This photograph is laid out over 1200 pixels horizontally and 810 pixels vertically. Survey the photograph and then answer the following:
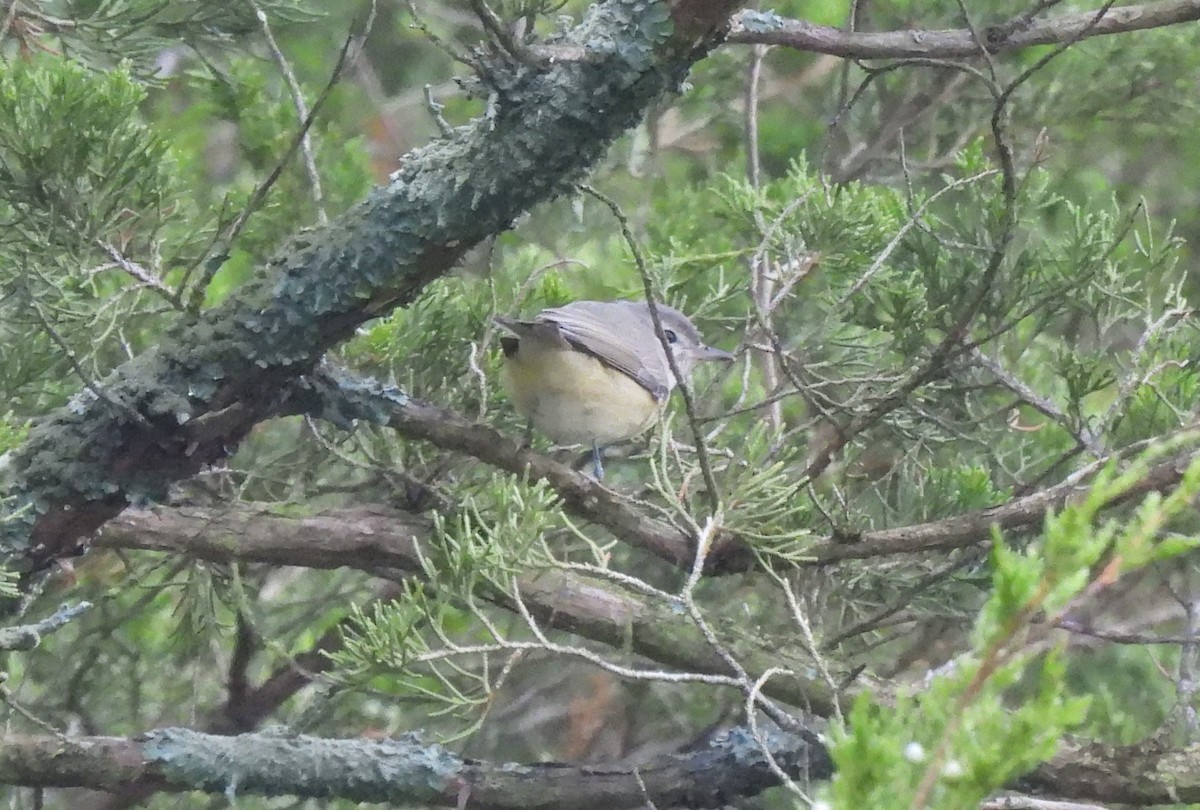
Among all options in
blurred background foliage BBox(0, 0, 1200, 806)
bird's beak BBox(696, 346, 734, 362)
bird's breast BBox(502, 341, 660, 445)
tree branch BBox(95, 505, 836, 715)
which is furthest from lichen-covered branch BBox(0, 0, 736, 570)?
bird's beak BBox(696, 346, 734, 362)

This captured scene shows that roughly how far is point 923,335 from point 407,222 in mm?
1045

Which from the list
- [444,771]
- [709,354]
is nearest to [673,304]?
[709,354]

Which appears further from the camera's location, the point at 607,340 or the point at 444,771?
the point at 607,340

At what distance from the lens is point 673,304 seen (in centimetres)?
265

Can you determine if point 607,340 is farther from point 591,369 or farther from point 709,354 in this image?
point 709,354

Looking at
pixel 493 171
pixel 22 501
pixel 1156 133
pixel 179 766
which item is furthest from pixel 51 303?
pixel 1156 133

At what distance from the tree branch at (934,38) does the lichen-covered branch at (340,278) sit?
266 millimetres

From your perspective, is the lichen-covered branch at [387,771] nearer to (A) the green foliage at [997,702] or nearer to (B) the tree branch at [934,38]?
(B) the tree branch at [934,38]

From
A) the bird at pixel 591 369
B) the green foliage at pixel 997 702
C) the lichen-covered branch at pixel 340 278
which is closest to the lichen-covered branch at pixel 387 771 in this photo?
the lichen-covered branch at pixel 340 278

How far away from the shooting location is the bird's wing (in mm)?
2750

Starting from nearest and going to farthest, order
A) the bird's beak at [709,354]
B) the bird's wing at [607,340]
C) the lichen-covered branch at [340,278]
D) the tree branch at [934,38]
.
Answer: the lichen-covered branch at [340,278], the tree branch at [934,38], the bird's wing at [607,340], the bird's beak at [709,354]

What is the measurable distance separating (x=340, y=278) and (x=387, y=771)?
78cm

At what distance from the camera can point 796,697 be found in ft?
6.57

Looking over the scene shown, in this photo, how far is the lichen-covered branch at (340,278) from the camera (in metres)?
1.44
